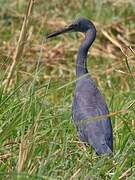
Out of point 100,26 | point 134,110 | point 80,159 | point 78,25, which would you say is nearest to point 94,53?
point 100,26

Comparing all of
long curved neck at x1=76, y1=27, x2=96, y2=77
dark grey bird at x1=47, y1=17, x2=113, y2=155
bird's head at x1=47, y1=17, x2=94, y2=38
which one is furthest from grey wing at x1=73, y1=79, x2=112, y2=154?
bird's head at x1=47, y1=17, x2=94, y2=38

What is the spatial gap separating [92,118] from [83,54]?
1244 mm

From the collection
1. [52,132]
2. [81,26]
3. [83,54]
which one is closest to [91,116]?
[52,132]

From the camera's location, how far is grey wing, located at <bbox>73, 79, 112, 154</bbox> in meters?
5.37

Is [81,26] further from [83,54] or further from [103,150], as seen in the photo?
[103,150]

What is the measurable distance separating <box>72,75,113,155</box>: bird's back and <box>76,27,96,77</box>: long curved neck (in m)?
0.23

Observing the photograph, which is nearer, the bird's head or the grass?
the grass

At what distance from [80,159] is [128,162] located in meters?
0.28

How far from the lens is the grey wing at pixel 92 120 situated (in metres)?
5.37

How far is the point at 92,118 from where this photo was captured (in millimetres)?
5203

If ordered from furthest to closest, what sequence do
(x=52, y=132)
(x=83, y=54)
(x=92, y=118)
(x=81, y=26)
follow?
1. (x=81, y=26)
2. (x=83, y=54)
3. (x=52, y=132)
4. (x=92, y=118)

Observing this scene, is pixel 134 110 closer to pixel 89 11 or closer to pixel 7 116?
pixel 7 116

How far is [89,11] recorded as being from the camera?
1007 cm

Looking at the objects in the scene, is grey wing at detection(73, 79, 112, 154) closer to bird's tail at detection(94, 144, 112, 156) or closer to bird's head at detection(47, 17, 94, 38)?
bird's tail at detection(94, 144, 112, 156)
